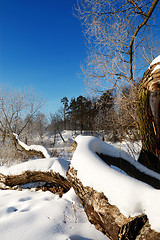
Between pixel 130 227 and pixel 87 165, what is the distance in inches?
24.7

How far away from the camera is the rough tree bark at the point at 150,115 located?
1504 millimetres

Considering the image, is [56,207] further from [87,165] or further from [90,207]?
[87,165]

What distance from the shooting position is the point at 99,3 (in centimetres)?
356

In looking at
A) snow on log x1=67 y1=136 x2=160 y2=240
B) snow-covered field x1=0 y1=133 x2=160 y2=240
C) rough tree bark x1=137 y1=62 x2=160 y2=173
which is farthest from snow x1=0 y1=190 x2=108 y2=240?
rough tree bark x1=137 y1=62 x2=160 y2=173

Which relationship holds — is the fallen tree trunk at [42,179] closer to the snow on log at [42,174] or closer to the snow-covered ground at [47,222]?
the snow on log at [42,174]

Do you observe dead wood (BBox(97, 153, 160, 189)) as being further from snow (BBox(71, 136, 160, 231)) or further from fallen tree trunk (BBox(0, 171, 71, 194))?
fallen tree trunk (BBox(0, 171, 71, 194))

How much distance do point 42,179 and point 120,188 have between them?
2.20 m

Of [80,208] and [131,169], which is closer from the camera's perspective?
[80,208]

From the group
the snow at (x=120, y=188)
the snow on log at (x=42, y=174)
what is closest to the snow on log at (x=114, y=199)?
the snow at (x=120, y=188)

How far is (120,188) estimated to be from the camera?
1.03m

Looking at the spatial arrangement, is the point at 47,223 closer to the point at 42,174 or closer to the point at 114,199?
the point at 114,199

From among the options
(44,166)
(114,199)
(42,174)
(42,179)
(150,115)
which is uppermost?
(150,115)

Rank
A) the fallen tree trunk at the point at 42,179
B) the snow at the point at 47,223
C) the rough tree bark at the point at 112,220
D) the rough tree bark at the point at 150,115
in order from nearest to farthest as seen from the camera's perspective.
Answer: the rough tree bark at the point at 112,220 < the snow at the point at 47,223 < the rough tree bark at the point at 150,115 < the fallen tree trunk at the point at 42,179

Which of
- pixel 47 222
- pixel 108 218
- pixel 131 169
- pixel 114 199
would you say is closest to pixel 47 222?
pixel 47 222
